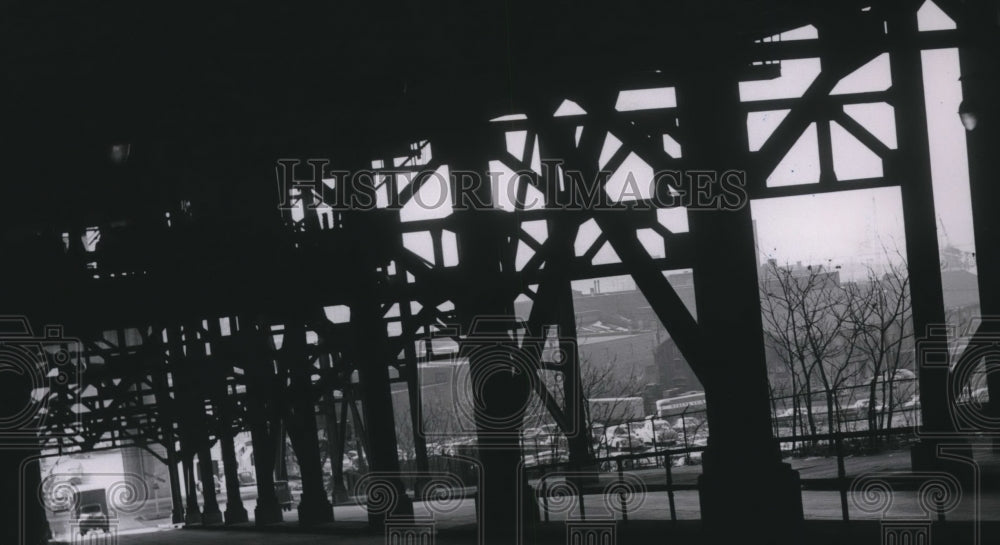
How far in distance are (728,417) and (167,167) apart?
6662 mm

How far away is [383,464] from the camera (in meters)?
11.6

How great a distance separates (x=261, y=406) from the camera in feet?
57.7

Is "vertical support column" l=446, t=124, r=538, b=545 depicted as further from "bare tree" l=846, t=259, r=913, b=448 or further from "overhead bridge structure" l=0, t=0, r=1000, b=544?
"bare tree" l=846, t=259, r=913, b=448

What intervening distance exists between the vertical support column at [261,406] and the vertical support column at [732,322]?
8.32 m

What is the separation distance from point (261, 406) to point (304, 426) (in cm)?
93

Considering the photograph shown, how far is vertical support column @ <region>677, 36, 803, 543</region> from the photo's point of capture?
665cm

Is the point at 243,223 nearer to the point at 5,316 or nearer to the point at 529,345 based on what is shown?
the point at 5,316

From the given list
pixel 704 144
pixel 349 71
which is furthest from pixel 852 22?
pixel 349 71

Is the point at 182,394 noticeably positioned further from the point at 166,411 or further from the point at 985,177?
the point at 985,177

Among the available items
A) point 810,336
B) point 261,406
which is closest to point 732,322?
point 261,406

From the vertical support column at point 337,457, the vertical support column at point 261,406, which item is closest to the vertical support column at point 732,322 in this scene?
the vertical support column at point 261,406

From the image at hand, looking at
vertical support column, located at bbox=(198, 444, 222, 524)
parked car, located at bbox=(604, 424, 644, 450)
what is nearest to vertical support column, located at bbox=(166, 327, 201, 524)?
vertical support column, located at bbox=(198, 444, 222, 524)

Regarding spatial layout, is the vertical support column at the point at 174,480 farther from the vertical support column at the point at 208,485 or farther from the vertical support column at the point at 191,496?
the vertical support column at the point at 208,485

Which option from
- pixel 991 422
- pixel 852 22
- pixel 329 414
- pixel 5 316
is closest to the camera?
pixel 852 22
